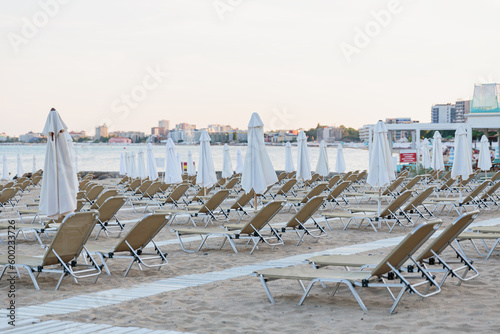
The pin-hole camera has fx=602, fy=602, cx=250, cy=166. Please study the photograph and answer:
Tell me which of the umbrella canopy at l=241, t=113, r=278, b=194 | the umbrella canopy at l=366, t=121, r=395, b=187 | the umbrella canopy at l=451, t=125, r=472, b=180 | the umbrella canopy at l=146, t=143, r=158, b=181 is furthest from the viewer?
the umbrella canopy at l=146, t=143, r=158, b=181

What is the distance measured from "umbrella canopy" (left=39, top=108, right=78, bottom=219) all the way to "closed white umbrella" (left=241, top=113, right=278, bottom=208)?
3504 millimetres

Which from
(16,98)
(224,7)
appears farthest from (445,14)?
(16,98)

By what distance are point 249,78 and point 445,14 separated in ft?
38.0

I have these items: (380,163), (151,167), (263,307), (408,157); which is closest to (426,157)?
(408,157)

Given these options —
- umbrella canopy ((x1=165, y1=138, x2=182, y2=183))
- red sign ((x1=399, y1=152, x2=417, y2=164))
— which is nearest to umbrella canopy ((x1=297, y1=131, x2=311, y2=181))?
umbrella canopy ((x1=165, y1=138, x2=182, y2=183))

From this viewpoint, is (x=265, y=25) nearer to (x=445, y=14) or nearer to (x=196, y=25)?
(x=196, y=25)

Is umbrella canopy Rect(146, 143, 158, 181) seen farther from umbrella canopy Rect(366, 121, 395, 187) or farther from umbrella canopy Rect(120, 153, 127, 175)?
umbrella canopy Rect(120, 153, 127, 175)

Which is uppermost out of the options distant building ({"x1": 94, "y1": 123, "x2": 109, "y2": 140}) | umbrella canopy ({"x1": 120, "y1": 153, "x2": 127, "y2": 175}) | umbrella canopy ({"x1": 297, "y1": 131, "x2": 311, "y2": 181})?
distant building ({"x1": 94, "y1": 123, "x2": 109, "y2": 140})

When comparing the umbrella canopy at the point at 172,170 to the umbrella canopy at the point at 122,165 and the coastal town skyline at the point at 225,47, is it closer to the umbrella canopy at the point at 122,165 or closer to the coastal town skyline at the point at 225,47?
the coastal town skyline at the point at 225,47

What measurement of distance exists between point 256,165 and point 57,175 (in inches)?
151

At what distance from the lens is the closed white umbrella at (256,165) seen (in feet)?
33.5

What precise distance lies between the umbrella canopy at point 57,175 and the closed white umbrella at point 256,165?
3504 millimetres

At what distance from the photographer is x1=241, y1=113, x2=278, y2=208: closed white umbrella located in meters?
10.2

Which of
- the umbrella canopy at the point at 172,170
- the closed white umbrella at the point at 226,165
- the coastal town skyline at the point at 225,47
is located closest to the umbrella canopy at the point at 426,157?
the coastal town skyline at the point at 225,47
